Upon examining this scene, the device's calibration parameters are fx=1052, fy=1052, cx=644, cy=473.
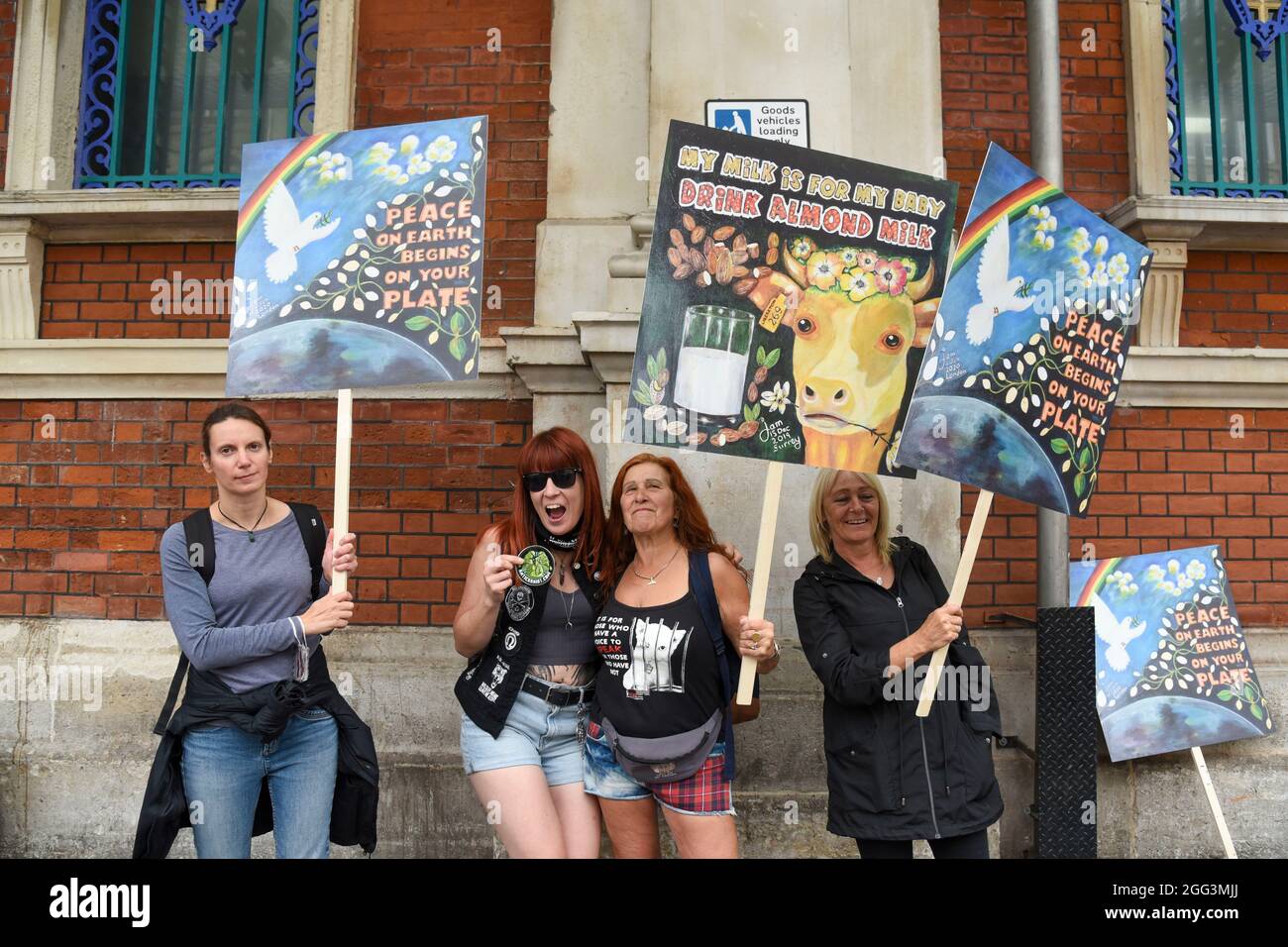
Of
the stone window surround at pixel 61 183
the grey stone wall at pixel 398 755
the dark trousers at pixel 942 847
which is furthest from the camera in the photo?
the stone window surround at pixel 61 183

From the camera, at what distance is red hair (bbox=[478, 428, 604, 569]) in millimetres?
3254

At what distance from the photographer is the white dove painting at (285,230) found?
3.29 metres

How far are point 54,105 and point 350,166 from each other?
275 cm

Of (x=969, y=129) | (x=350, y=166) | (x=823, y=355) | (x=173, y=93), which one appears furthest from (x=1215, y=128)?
(x=173, y=93)

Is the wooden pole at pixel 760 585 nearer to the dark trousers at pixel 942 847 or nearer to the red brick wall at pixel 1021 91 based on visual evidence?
the dark trousers at pixel 942 847

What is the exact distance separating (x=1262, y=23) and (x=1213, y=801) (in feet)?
12.1

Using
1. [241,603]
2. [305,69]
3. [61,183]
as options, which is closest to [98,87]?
[61,183]

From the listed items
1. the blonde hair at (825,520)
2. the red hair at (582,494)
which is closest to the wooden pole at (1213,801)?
the blonde hair at (825,520)

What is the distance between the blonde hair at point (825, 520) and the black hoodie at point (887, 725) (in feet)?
0.28

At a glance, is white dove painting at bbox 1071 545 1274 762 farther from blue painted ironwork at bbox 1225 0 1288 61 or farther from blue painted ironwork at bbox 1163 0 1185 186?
blue painted ironwork at bbox 1225 0 1288 61

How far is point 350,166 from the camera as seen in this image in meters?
3.33

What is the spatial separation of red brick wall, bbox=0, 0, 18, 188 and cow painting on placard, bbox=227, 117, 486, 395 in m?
2.68

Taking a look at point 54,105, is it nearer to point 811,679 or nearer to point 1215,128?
point 811,679

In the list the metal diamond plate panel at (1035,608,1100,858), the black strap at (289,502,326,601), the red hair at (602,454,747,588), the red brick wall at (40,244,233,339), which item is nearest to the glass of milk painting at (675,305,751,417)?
the red hair at (602,454,747,588)
